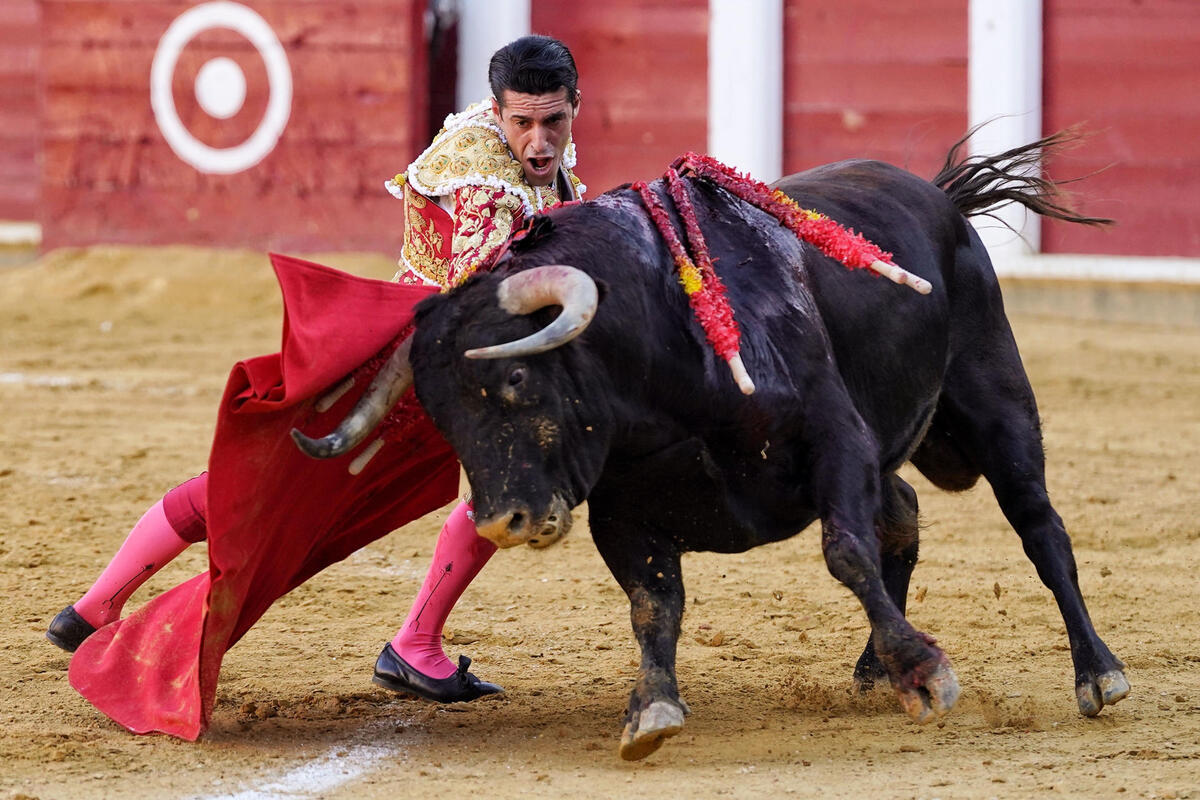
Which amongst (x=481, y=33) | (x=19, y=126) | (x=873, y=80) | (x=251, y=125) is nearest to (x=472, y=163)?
(x=873, y=80)

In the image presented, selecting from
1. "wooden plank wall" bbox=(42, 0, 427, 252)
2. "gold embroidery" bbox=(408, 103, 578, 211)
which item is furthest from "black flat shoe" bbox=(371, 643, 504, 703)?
"wooden plank wall" bbox=(42, 0, 427, 252)

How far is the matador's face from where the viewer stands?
268 centimetres

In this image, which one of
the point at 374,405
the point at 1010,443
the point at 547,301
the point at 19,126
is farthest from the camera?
the point at 19,126

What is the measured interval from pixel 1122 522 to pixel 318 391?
2.55 metres

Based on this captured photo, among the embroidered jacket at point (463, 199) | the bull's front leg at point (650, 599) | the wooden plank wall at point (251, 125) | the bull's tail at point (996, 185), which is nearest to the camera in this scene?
the bull's front leg at point (650, 599)

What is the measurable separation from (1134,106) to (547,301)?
6.45m

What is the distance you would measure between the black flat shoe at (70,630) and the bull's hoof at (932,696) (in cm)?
140

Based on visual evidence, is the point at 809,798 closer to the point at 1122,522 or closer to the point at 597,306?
the point at 597,306

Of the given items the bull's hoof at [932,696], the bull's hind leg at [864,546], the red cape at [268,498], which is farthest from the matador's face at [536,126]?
the bull's hoof at [932,696]

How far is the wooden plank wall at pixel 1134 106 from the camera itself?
806cm

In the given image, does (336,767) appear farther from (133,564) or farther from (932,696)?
(932,696)

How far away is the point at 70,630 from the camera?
9.52 ft

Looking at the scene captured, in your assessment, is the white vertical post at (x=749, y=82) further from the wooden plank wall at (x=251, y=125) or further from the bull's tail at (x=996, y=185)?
the bull's tail at (x=996, y=185)

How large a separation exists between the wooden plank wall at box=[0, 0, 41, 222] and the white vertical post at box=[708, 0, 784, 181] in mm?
4061
